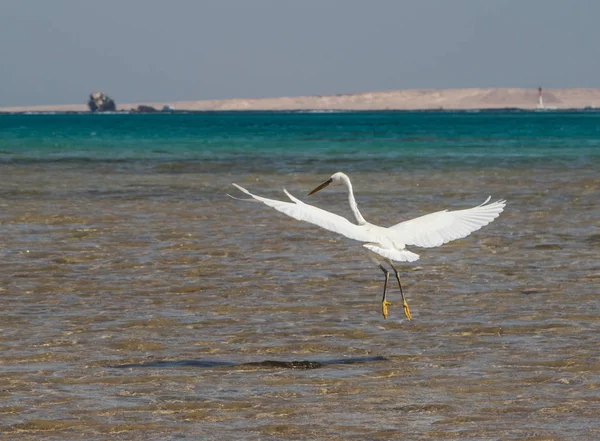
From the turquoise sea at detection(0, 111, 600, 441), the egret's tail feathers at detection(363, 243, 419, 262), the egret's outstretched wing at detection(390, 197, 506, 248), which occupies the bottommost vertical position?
the turquoise sea at detection(0, 111, 600, 441)

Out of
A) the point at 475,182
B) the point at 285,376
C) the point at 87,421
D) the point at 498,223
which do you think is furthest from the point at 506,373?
the point at 475,182

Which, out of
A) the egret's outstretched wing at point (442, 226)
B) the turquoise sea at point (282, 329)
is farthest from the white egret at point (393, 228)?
the turquoise sea at point (282, 329)

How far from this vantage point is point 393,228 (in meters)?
12.2

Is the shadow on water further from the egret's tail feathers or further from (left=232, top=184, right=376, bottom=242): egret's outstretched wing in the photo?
(left=232, top=184, right=376, bottom=242): egret's outstretched wing

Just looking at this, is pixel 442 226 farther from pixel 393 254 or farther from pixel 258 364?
pixel 258 364

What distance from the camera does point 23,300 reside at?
568 inches

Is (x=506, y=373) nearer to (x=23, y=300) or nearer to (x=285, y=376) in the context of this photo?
(x=285, y=376)

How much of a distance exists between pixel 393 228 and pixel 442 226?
0.58 meters

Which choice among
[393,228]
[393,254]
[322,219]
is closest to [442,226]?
[393,228]

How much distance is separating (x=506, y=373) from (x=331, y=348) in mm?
2006

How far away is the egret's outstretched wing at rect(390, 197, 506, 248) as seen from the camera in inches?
474

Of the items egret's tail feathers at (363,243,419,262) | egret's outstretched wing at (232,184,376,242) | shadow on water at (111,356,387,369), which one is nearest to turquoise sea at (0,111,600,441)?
shadow on water at (111,356,387,369)

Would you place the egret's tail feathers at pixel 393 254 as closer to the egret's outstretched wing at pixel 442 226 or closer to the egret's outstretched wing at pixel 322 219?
the egret's outstretched wing at pixel 322 219

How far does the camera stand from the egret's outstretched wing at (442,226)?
39.5ft
